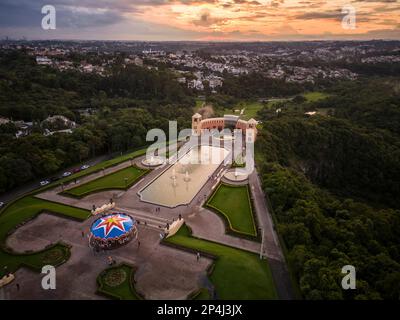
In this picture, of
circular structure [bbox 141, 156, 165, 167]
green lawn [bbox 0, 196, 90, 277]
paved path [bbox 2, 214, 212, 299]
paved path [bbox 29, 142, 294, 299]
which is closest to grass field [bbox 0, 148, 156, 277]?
green lawn [bbox 0, 196, 90, 277]

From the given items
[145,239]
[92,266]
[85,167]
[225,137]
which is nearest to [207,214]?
[145,239]

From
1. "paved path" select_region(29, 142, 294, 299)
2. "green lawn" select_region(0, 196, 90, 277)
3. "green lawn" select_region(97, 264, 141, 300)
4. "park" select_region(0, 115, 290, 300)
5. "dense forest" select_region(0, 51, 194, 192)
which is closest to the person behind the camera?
"green lawn" select_region(97, 264, 141, 300)

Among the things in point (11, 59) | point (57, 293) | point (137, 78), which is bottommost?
point (57, 293)

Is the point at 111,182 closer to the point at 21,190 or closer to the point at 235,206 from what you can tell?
the point at 21,190

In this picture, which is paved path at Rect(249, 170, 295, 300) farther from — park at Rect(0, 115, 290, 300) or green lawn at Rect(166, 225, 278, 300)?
green lawn at Rect(166, 225, 278, 300)

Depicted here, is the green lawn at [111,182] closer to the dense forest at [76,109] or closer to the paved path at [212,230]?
the dense forest at [76,109]
